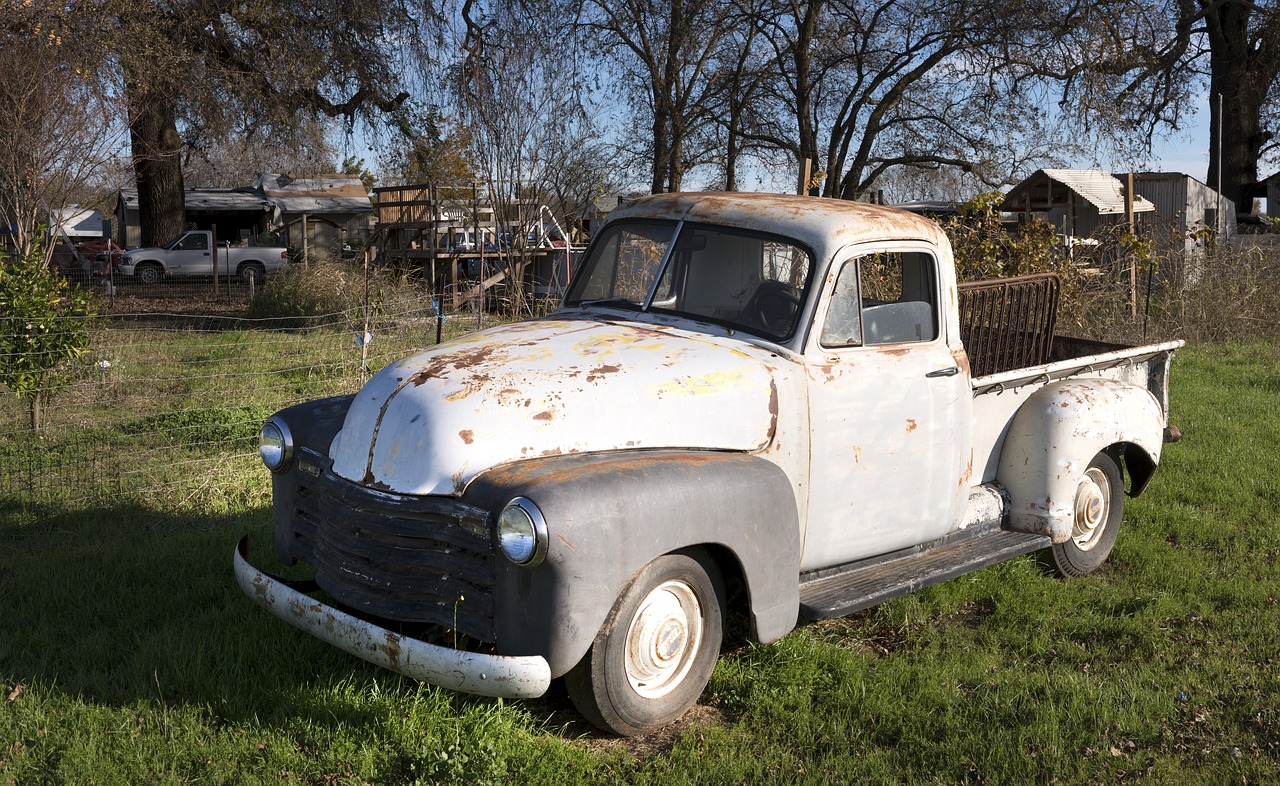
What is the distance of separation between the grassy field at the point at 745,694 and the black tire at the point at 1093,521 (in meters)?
0.11

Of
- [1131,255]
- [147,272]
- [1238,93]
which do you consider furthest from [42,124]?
[1238,93]

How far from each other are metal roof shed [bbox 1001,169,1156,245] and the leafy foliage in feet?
55.5

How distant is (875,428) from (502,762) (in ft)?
6.99

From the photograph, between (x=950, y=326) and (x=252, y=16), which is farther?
(x=252, y=16)

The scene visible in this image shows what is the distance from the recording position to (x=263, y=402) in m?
9.23

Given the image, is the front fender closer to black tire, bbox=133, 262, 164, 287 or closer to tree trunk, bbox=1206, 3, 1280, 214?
tree trunk, bbox=1206, 3, 1280, 214

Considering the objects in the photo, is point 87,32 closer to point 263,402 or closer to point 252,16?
point 252,16

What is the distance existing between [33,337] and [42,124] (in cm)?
599

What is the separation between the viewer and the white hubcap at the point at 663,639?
3.77 metres

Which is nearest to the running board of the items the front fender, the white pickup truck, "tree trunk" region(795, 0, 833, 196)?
the front fender

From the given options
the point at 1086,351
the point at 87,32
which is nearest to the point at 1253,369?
the point at 1086,351

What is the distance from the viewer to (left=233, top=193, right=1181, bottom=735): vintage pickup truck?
3.55m


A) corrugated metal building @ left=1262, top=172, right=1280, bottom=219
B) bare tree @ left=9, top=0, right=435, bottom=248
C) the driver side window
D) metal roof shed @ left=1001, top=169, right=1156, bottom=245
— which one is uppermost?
bare tree @ left=9, top=0, right=435, bottom=248

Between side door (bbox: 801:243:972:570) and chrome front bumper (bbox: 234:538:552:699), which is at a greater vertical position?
side door (bbox: 801:243:972:570)
